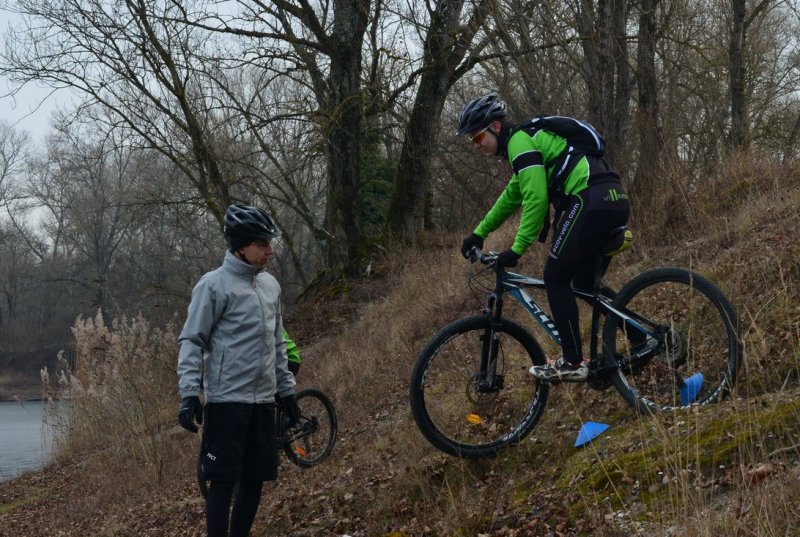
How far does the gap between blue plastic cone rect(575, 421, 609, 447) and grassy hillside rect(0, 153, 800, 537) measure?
72 mm

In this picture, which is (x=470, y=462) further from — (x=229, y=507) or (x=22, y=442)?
(x=22, y=442)

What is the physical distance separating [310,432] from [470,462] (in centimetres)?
314

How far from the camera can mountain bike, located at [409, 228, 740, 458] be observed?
510 cm

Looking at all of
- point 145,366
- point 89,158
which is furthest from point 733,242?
point 89,158

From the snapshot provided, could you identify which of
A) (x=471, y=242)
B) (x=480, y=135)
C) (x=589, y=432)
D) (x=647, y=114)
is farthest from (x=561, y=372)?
(x=647, y=114)

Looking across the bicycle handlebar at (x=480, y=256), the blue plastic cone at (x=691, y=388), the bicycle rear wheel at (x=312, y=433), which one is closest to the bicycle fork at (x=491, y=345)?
the bicycle handlebar at (x=480, y=256)

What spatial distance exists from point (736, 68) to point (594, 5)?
29.3ft

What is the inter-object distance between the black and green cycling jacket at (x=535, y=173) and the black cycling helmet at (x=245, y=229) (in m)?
1.47

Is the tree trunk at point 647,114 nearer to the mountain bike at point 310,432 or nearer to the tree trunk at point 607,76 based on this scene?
the tree trunk at point 607,76

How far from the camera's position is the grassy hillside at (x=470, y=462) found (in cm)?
396

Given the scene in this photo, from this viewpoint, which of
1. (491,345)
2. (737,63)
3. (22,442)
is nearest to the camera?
(491,345)

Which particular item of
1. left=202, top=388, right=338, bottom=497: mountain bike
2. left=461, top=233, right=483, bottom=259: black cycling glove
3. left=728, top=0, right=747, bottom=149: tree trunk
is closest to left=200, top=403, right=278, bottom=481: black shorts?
left=461, top=233, right=483, bottom=259: black cycling glove

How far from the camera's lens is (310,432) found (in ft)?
27.7

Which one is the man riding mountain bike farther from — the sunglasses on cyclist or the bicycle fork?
the bicycle fork
